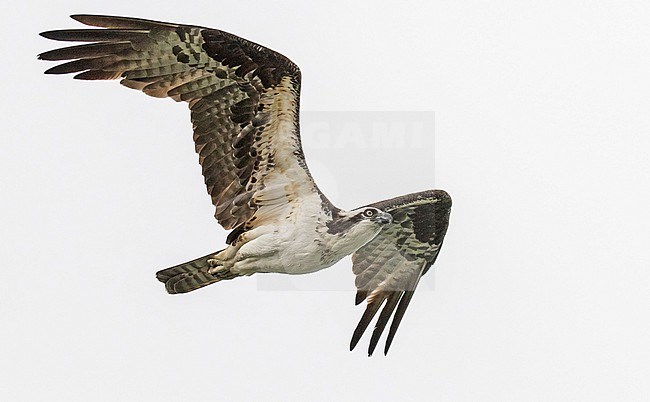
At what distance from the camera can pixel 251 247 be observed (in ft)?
49.1

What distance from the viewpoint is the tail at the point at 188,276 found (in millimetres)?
15289

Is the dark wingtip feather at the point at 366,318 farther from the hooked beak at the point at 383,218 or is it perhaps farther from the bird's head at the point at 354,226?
the hooked beak at the point at 383,218

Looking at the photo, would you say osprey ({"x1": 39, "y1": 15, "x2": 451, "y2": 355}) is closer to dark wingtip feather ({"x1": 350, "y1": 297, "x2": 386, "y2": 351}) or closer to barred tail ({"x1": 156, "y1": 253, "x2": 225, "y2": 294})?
barred tail ({"x1": 156, "y1": 253, "x2": 225, "y2": 294})

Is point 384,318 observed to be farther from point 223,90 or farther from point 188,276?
point 223,90

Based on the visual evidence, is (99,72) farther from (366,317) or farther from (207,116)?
(366,317)

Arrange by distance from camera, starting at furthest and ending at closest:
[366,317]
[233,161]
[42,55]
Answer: [366,317], [233,161], [42,55]

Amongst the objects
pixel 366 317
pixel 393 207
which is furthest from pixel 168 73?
pixel 366 317

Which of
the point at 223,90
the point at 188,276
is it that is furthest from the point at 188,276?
the point at 223,90

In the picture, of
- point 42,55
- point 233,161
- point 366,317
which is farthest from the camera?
point 366,317

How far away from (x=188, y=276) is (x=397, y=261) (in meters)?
2.91

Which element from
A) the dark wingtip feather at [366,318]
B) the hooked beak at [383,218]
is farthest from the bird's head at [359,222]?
the dark wingtip feather at [366,318]

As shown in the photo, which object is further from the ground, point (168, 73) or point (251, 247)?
point (168, 73)

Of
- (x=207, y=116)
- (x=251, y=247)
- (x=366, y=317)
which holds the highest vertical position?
(x=207, y=116)

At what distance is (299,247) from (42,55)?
323 centimetres
